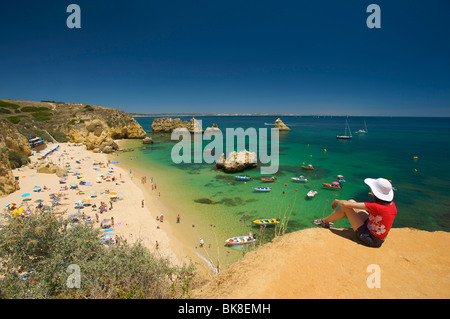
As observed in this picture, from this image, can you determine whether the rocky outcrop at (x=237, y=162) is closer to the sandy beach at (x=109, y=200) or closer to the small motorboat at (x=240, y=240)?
the sandy beach at (x=109, y=200)

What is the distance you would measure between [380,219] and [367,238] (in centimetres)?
60

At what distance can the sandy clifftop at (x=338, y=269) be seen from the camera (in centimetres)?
381

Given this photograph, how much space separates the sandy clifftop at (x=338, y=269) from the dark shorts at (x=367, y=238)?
147 mm

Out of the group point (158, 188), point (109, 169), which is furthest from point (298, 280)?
point (109, 169)

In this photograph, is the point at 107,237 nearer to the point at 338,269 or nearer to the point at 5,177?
the point at 5,177

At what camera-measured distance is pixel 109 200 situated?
19.8 meters

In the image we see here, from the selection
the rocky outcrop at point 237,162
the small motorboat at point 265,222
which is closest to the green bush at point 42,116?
the rocky outcrop at point 237,162

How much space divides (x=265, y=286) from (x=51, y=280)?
6421 mm

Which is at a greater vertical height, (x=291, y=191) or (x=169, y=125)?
(x=169, y=125)

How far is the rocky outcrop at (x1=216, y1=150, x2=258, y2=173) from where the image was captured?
30.9 m

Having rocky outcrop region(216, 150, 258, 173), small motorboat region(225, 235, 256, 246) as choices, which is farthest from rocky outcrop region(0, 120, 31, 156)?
small motorboat region(225, 235, 256, 246)

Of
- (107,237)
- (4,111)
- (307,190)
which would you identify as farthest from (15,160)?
(4,111)

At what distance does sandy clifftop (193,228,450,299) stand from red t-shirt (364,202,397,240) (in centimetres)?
45
